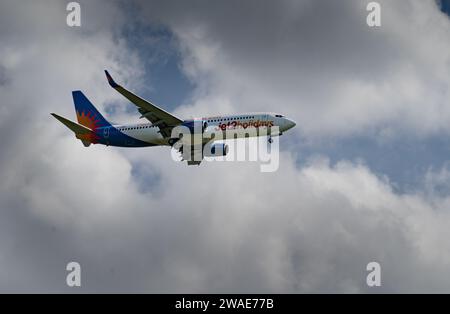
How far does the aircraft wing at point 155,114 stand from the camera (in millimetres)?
81431

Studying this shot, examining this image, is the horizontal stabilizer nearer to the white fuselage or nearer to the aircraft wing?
the white fuselage

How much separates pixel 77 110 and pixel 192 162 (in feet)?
69.3

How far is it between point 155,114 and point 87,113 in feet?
60.7

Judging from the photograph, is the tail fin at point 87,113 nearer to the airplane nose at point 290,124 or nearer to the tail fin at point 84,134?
the tail fin at point 84,134

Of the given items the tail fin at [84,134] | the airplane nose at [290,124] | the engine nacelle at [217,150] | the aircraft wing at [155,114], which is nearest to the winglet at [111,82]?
the aircraft wing at [155,114]

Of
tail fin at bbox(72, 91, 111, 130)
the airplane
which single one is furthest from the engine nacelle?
tail fin at bbox(72, 91, 111, 130)

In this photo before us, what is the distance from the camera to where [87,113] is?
99.6m

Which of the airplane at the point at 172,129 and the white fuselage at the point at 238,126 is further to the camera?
the white fuselage at the point at 238,126

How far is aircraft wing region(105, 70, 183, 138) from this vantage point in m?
81.4

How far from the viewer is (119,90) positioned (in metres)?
78.9

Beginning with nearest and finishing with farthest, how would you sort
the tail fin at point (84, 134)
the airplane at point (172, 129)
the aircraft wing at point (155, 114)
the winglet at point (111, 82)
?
the winglet at point (111, 82)
the aircraft wing at point (155, 114)
the airplane at point (172, 129)
the tail fin at point (84, 134)
